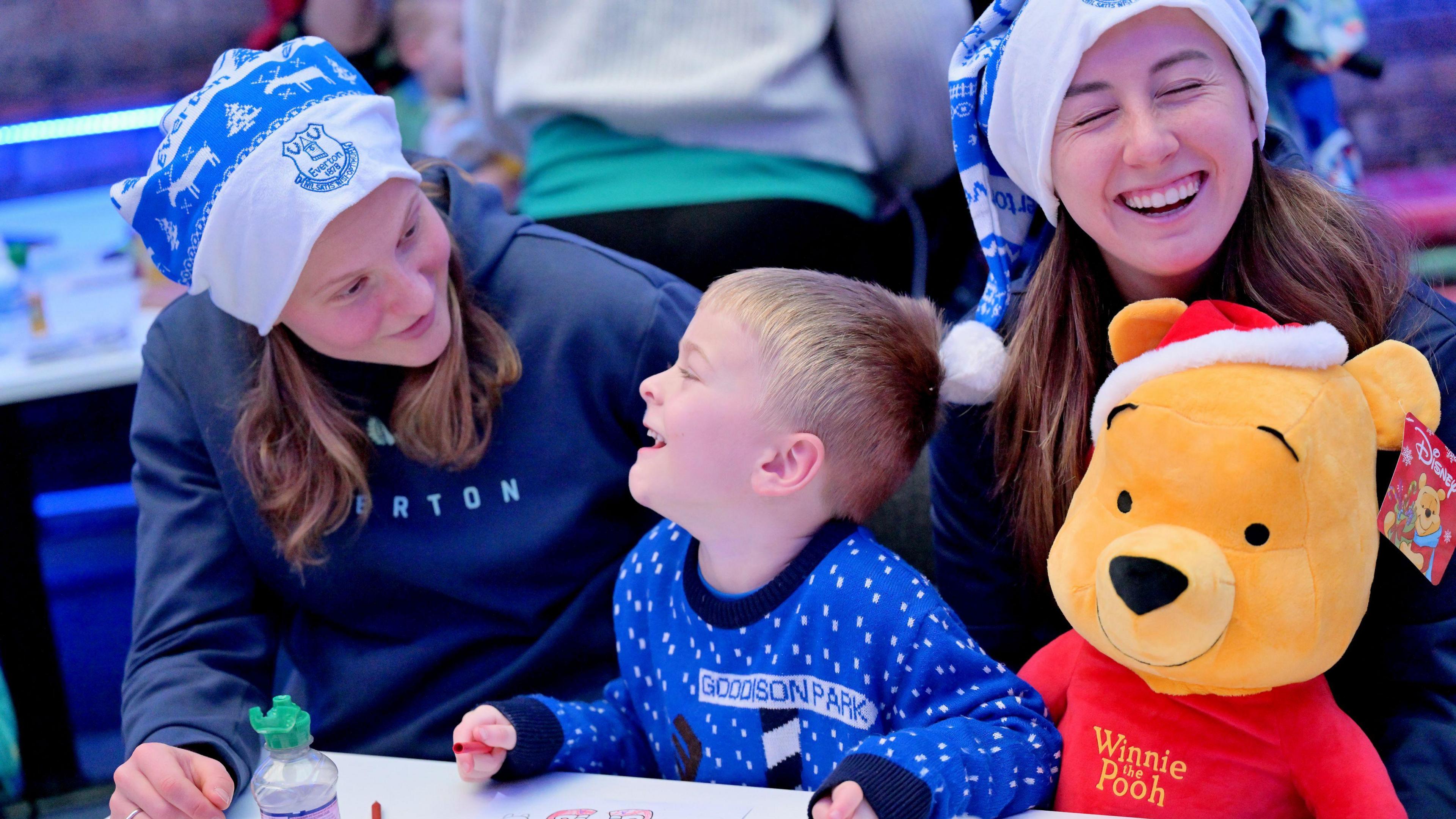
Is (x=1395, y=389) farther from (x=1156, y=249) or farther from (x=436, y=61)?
(x=436, y=61)

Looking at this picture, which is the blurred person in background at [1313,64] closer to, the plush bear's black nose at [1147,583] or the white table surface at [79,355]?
the plush bear's black nose at [1147,583]

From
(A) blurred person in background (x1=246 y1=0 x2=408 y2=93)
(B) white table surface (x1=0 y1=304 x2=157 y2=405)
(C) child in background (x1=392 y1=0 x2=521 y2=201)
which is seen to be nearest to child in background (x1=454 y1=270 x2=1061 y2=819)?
(B) white table surface (x1=0 y1=304 x2=157 y2=405)

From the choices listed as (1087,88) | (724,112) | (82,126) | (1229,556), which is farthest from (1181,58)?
(82,126)

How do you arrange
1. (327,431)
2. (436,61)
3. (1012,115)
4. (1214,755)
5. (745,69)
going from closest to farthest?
(1214,755)
(1012,115)
(327,431)
(745,69)
(436,61)

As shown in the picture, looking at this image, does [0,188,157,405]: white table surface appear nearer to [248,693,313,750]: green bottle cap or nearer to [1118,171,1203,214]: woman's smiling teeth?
[248,693,313,750]: green bottle cap

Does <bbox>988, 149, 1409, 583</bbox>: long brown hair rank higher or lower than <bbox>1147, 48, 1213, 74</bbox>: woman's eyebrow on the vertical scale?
lower

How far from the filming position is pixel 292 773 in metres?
1.05

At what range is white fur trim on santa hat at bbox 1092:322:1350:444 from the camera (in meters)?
0.91

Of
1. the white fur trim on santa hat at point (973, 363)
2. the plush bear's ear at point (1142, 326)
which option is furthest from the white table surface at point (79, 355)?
the plush bear's ear at point (1142, 326)

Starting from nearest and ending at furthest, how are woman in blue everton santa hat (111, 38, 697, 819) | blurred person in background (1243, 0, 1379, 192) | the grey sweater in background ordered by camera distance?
woman in blue everton santa hat (111, 38, 697, 819) < the grey sweater in background < blurred person in background (1243, 0, 1379, 192)

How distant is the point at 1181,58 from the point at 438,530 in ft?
3.10

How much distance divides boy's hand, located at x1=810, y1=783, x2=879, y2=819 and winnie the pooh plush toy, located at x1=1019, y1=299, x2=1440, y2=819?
219mm

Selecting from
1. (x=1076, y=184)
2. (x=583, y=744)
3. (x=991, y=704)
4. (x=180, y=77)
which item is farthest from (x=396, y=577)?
(x=180, y=77)

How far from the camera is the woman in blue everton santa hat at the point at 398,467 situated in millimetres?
1361
